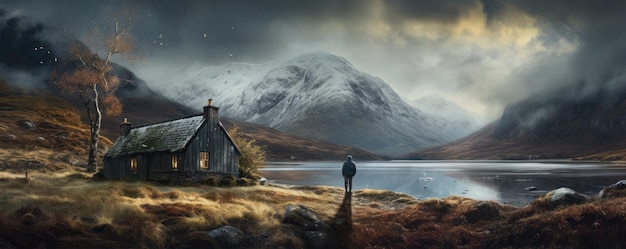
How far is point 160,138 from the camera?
50438 millimetres

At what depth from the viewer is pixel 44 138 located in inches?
3356

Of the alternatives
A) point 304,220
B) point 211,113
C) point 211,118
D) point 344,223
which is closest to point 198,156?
point 211,118

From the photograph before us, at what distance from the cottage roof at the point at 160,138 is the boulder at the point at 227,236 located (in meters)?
28.4

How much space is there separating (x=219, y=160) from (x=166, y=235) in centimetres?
3156

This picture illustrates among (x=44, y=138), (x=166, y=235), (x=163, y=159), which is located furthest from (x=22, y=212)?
(x=44, y=138)

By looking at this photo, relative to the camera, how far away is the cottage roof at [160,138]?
4719cm

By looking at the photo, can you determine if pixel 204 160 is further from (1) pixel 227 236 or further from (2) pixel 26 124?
(2) pixel 26 124

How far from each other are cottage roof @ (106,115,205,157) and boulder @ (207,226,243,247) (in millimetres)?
28351

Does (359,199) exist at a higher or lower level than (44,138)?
lower

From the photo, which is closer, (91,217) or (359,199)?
(91,217)

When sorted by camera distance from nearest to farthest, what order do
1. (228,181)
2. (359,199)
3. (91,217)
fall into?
1. (91,217)
2. (359,199)
3. (228,181)

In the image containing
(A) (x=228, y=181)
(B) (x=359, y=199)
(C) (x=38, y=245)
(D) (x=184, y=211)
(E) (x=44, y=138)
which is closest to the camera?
(C) (x=38, y=245)

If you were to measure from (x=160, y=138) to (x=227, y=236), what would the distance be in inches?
1369

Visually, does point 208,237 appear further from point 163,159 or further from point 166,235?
point 163,159
